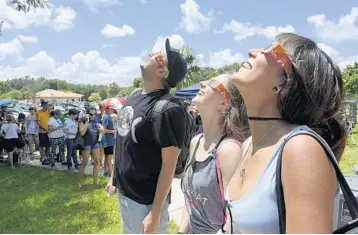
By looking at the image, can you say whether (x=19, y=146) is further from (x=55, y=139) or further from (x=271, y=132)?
(x=271, y=132)

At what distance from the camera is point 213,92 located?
2098mm

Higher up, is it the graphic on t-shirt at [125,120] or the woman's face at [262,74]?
the woman's face at [262,74]

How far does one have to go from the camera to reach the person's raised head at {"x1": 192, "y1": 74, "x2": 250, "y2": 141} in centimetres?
197

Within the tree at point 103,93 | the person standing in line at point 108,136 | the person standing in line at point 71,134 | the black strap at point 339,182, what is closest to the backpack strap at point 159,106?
the black strap at point 339,182

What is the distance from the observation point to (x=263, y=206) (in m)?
1.04

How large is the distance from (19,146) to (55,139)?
92cm

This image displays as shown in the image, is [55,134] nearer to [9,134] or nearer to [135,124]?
[9,134]

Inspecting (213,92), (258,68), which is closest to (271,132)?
(258,68)

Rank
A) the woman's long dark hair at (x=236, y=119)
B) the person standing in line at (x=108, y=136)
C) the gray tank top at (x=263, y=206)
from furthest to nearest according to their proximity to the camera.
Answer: the person standing in line at (x=108, y=136), the woman's long dark hair at (x=236, y=119), the gray tank top at (x=263, y=206)

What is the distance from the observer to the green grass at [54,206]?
5066mm

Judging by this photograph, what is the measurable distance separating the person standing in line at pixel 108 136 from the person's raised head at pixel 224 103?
18.4 ft

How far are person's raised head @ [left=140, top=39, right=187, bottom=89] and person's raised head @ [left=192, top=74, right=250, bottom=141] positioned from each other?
286 millimetres

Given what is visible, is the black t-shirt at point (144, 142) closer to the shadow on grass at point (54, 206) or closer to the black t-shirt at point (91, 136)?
the shadow on grass at point (54, 206)

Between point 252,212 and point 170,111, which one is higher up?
point 170,111
